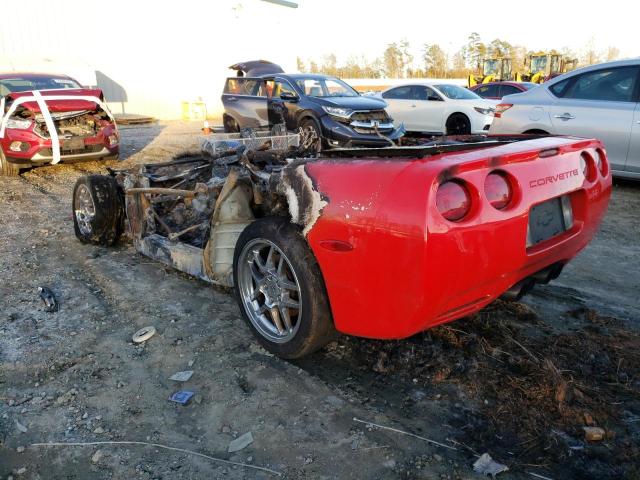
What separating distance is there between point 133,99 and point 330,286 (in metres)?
21.6

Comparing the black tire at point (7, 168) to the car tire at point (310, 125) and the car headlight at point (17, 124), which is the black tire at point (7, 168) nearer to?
the car headlight at point (17, 124)

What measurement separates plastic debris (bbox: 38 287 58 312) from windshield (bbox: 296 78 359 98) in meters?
7.73

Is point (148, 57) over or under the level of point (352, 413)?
over

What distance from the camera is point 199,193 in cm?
364

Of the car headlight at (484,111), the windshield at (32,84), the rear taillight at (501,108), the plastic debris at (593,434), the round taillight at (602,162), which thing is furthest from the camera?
the car headlight at (484,111)

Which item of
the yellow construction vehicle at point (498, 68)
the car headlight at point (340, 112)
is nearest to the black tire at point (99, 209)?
the car headlight at point (340, 112)

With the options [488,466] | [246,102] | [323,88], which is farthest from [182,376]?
[246,102]

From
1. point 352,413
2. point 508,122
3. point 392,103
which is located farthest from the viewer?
point 392,103

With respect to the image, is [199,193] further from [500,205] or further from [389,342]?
[500,205]

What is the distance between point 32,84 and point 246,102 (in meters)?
4.34

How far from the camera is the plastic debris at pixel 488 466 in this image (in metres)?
1.98

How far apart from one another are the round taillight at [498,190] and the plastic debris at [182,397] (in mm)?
1733

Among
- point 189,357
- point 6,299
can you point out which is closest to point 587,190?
point 189,357

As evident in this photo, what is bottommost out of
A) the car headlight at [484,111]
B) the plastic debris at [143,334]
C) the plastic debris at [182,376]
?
the plastic debris at [182,376]
